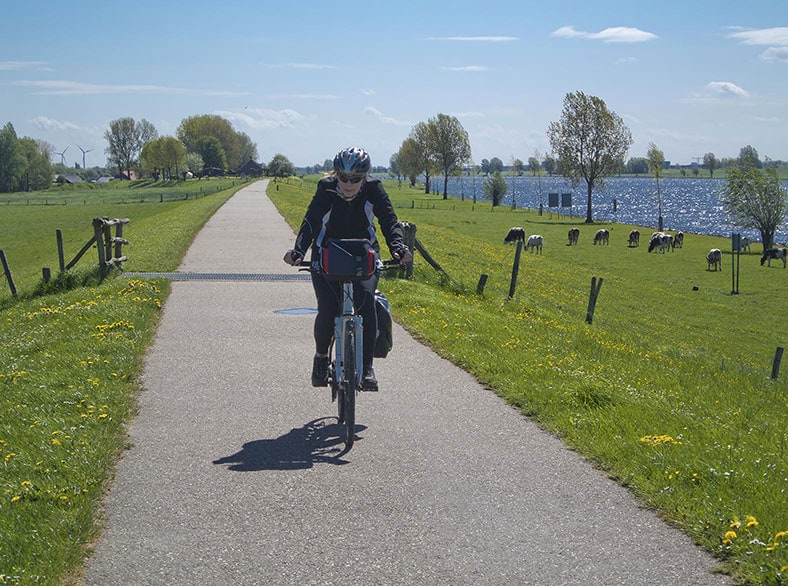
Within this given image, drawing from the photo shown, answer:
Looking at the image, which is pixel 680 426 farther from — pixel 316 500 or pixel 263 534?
pixel 263 534

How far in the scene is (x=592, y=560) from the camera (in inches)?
172

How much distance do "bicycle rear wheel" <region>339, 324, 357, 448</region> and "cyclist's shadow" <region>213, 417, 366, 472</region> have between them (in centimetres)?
16

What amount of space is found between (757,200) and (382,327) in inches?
2574

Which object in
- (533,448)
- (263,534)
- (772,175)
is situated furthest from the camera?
(772,175)

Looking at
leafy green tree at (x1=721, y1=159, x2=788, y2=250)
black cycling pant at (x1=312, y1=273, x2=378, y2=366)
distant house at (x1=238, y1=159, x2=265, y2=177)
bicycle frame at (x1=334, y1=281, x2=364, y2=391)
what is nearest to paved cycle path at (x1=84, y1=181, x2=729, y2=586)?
bicycle frame at (x1=334, y1=281, x2=364, y2=391)

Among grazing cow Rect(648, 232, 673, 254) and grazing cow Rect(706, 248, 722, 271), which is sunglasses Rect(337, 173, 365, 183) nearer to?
grazing cow Rect(706, 248, 722, 271)

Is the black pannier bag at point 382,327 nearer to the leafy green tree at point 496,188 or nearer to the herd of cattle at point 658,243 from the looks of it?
the herd of cattle at point 658,243

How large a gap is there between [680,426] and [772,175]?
6761 cm

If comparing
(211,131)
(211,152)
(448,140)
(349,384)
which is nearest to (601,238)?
(349,384)

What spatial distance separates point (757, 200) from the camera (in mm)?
Result: 65875

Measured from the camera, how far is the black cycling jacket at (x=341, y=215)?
653 centimetres

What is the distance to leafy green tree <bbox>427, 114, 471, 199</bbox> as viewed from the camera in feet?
420

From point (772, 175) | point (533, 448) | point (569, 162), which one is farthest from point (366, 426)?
point (569, 162)

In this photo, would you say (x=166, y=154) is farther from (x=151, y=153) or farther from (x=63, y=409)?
(x=63, y=409)
